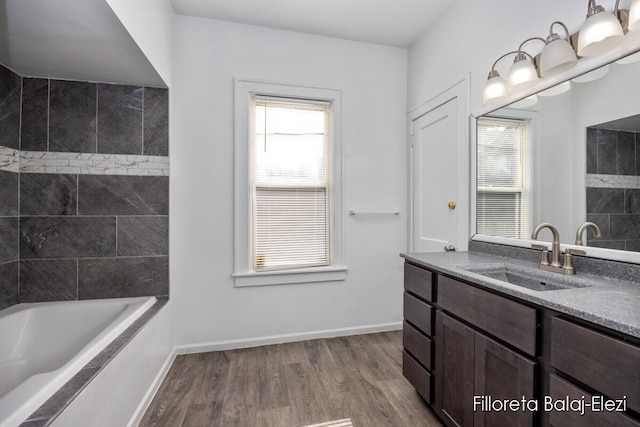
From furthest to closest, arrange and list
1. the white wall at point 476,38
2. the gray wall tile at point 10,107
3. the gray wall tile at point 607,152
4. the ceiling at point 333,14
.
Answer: the ceiling at point 333,14
the gray wall tile at point 10,107
the white wall at point 476,38
the gray wall tile at point 607,152

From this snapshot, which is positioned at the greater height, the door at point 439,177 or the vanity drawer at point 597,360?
the door at point 439,177

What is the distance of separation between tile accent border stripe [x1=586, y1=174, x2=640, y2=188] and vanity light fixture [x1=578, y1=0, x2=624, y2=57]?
0.54m

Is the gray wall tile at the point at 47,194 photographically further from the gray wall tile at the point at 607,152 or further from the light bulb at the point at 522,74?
the gray wall tile at the point at 607,152

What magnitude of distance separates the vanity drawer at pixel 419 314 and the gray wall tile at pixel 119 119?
214 centimetres

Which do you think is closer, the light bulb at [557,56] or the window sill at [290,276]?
the light bulb at [557,56]

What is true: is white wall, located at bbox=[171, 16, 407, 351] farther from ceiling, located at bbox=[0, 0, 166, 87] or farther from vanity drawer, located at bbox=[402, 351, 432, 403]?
vanity drawer, located at bbox=[402, 351, 432, 403]

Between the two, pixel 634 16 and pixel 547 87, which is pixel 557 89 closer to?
pixel 547 87

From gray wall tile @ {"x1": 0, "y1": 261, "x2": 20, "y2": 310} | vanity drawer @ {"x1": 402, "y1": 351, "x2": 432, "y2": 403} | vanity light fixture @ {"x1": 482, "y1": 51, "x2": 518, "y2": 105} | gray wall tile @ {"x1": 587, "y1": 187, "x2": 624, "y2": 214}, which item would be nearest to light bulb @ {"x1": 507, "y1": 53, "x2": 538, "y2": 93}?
vanity light fixture @ {"x1": 482, "y1": 51, "x2": 518, "y2": 105}

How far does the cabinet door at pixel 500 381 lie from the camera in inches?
41.5

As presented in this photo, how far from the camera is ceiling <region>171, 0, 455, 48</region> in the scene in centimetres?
229

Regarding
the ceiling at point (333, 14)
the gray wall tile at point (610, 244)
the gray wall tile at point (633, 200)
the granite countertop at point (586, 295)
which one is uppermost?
the ceiling at point (333, 14)

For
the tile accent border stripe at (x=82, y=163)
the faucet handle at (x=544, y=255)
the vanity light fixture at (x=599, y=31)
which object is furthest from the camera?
the tile accent border stripe at (x=82, y=163)

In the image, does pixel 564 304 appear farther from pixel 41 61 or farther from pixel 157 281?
pixel 41 61

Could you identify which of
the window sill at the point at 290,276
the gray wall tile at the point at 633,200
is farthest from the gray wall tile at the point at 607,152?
the window sill at the point at 290,276
